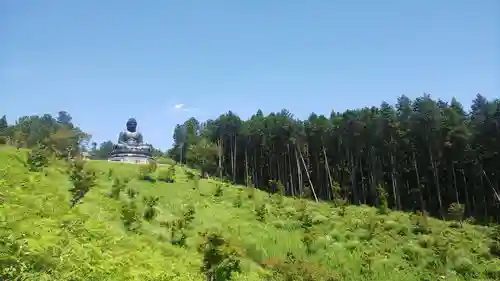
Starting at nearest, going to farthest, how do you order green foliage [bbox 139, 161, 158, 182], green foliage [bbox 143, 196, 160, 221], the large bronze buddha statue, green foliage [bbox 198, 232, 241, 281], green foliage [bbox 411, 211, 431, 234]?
1. green foliage [bbox 198, 232, 241, 281]
2. green foliage [bbox 143, 196, 160, 221]
3. green foliage [bbox 411, 211, 431, 234]
4. green foliage [bbox 139, 161, 158, 182]
5. the large bronze buddha statue

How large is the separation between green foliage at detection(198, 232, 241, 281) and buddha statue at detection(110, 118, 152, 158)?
35.4 m

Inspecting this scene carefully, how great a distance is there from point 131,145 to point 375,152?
2940cm

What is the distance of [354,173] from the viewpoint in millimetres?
52406

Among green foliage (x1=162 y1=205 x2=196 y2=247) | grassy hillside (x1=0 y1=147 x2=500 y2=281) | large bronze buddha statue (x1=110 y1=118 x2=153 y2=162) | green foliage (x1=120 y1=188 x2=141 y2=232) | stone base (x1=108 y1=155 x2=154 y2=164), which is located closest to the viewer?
grassy hillside (x1=0 y1=147 x2=500 y2=281)

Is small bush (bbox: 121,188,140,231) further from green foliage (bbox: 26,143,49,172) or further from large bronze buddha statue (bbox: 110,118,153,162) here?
large bronze buddha statue (bbox: 110,118,153,162)

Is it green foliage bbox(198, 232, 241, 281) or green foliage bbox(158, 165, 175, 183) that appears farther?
green foliage bbox(158, 165, 175, 183)

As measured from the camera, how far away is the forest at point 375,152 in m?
45.5

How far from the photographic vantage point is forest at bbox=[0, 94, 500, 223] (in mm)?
45531

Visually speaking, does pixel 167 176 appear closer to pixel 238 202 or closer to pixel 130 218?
pixel 238 202

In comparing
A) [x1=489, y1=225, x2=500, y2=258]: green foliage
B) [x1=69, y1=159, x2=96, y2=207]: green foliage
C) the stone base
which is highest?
the stone base

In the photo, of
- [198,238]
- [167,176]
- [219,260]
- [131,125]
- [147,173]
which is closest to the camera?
[219,260]

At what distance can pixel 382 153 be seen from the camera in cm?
5225

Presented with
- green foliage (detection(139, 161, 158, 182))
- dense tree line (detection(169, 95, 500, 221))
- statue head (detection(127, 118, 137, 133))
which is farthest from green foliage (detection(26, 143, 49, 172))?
statue head (detection(127, 118, 137, 133))

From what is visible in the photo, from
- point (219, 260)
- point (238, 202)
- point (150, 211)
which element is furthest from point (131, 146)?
point (219, 260)
